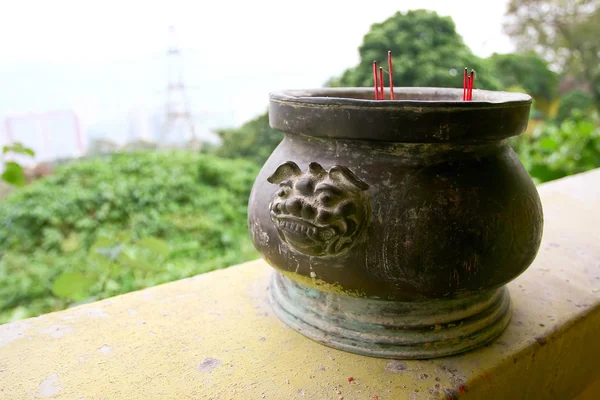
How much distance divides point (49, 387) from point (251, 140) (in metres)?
3.13

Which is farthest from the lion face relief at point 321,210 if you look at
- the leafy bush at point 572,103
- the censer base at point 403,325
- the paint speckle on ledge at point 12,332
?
the leafy bush at point 572,103

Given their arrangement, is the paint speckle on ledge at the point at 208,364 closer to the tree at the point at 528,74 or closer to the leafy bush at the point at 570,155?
the leafy bush at the point at 570,155

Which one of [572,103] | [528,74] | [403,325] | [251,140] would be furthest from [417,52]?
[572,103]

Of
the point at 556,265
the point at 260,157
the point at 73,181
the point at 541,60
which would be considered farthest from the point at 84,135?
the point at 541,60

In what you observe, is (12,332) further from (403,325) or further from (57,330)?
(403,325)

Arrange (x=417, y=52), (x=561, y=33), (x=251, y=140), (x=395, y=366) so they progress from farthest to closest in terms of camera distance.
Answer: (x=561, y=33), (x=251, y=140), (x=417, y=52), (x=395, y=366)

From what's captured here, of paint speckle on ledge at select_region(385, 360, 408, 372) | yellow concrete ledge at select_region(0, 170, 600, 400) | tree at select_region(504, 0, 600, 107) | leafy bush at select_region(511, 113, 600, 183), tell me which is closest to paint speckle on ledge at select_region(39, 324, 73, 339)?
yellow concrete ledge at select_region(0, 170, 600, 400)

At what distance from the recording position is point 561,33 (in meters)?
6.08

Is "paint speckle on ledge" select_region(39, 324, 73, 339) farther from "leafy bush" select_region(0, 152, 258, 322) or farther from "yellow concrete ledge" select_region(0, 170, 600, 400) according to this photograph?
"leafy bush" select_region(0, 152, 258, 322)

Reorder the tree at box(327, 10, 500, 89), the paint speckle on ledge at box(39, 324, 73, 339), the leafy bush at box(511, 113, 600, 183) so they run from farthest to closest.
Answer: the tree at box(327, 10, 500, 89)
the leafy bush at box(511, 113, 600, 183)
the paint speckle on ledge at box(39, 324, 73, 339)

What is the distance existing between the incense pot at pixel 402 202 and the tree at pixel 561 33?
6278 millimetres

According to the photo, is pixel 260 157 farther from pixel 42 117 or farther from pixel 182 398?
pixel 182 398

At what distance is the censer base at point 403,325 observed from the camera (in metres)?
0.80

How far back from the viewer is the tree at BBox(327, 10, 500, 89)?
2.94 m
